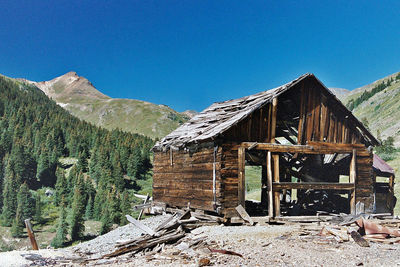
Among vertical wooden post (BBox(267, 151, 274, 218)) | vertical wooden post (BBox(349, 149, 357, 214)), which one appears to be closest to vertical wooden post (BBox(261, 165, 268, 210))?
vertical wooden post (BBox(267, 151, 274, 218))

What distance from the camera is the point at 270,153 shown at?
15.9 metres

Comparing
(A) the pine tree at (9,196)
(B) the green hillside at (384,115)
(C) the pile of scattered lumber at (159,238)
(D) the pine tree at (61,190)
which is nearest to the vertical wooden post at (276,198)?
(C) the pile of scattered lumber at (159,238)

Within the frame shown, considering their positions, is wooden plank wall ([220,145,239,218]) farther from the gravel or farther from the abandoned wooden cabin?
the gravel

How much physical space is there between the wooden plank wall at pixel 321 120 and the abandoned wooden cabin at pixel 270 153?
0.05 meters

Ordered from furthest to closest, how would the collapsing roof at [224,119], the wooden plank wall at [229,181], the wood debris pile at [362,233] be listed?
the collapsing roof at [224,119], the wooden plank wall at [229,181], the wood debris pile at [362,233]

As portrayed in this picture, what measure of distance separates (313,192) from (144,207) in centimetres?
1061

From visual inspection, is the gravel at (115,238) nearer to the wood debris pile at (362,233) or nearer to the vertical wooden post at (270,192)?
the vertical wooden post at (270,192)

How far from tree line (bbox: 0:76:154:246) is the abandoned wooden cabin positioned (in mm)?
30276

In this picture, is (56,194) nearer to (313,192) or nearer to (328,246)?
(313,192)

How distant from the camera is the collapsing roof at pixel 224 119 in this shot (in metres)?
15.2

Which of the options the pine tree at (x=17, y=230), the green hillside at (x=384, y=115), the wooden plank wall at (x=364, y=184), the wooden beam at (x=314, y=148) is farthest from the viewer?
the green hillside at (x=384, y=115)

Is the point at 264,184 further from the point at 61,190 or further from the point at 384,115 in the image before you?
the point at 384,115

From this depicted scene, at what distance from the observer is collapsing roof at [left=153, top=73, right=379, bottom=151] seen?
49.7ft

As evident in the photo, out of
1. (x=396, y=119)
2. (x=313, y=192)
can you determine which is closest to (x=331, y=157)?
(x=313, y=192)
